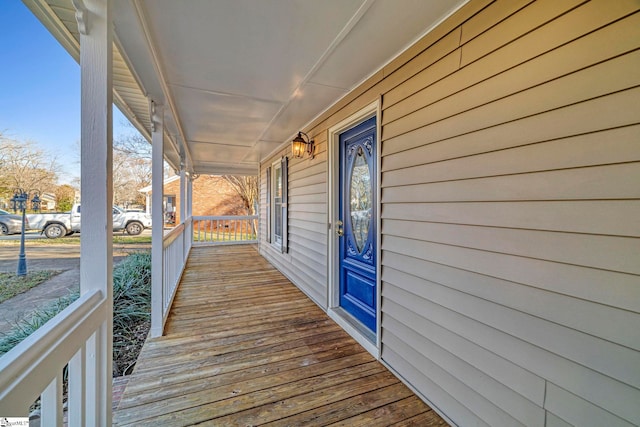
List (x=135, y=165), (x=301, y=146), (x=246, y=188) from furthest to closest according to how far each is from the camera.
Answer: (x=246, y=188)
(x=135, y=165)
(x=301, y=146)

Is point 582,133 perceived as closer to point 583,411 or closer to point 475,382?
point 583,411

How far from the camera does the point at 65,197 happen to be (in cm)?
119

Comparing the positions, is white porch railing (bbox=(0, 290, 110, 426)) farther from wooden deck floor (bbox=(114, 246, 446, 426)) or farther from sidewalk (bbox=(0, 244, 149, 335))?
wooden deck floor (bbox=(114, 246, 446, 426))

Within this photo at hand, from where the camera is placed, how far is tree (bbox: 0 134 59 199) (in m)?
0.82

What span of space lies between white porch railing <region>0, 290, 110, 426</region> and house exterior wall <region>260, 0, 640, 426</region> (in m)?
1.81

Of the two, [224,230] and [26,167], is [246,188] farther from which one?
[26,167]

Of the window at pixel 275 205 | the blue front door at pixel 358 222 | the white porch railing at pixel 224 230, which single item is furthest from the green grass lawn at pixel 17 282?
the white porch railing at pixel 224 230

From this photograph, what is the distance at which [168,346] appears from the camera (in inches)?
97.7

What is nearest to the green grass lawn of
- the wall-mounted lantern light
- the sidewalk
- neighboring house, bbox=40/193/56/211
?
the sidewalk

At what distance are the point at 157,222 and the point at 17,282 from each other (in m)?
1.90

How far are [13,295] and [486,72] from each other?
2.27 meters

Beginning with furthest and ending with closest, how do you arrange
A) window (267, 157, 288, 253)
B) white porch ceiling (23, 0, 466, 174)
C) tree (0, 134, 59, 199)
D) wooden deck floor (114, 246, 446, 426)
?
1. window (267, 157, 288, 253)
2. wooden deck floor (114, 246, 446, 426)
3. white porch ceiling (23, 0, 466, 174)
4. tree (0, 134, 59, 199)

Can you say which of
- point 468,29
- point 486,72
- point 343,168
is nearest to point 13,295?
point 486,72

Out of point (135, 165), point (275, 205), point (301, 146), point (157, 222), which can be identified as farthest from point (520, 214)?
point (135, 165)
